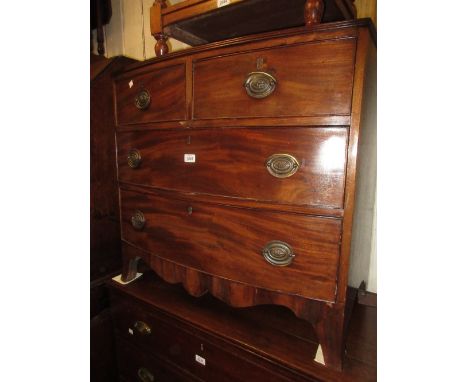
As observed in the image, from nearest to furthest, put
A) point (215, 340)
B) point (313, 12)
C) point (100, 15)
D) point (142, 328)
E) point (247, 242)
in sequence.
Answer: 1. point (313, 12)
2. point (247, 242)
3. point (215, 340)
4. point (142, 328)
5. point (100, 15)

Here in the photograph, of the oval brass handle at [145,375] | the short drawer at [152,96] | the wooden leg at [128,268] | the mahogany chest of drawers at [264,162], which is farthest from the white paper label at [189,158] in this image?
the oval brass handle at [145,375]

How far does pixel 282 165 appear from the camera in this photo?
2.52 ft

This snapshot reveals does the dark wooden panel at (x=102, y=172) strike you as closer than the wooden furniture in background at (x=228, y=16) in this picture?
No

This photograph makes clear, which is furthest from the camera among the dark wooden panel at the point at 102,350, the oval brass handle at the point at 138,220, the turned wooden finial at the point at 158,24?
the dark wooden panel at the point at 102,350

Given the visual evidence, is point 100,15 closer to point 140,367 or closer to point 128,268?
point 128,268

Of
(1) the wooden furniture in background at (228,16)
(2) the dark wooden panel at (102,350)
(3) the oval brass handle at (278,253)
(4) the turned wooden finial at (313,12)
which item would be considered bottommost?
(2) the dark wooden panel at (102,350)

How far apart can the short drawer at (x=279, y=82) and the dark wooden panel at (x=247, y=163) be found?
0.20 feet

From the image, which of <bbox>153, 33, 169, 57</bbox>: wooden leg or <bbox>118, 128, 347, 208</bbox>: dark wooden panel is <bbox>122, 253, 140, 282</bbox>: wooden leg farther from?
<bbox>153, 33, 169, 57</bbox>: wooden leg

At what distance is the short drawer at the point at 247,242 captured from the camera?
2.51 ft

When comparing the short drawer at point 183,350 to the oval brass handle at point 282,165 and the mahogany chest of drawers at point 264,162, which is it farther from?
the oval brass handle at point 282,165

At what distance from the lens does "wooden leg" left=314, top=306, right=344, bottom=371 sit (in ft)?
2.55

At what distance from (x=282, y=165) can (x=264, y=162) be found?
6 centimetres

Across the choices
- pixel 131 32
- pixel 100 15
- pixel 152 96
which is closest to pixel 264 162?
pixel 152 96
